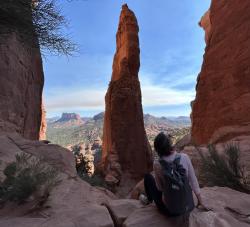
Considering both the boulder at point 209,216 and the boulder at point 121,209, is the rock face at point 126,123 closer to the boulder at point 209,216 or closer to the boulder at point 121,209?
the boulder at point 121,209

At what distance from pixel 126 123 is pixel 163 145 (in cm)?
3100

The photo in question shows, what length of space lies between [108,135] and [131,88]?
17.3 feet

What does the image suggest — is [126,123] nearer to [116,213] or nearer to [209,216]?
[116,213]

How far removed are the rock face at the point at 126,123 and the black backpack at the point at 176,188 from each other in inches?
1052

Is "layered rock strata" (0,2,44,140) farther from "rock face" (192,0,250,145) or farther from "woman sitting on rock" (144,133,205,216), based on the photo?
"woman sitting on rock" (144,133,205,216)

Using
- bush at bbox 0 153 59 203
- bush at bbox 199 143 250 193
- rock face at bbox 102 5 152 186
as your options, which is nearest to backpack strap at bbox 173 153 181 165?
bush at bbox 0 153 59 203

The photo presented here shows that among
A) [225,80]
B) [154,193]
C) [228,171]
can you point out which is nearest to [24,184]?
[154,193]

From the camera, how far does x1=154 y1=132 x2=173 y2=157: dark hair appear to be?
511 centimetres

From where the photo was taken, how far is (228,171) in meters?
8.33

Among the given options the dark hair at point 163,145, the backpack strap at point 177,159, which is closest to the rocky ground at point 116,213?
the backpack strap at point 177,159

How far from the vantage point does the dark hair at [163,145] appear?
5109 millimetres

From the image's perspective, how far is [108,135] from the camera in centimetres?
3694

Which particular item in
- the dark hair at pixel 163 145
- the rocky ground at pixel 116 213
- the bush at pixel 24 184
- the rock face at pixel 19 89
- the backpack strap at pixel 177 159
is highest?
the rock face at pixel 19 89

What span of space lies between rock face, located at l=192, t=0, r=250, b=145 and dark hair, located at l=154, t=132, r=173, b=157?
Answer: 8.84 metres
